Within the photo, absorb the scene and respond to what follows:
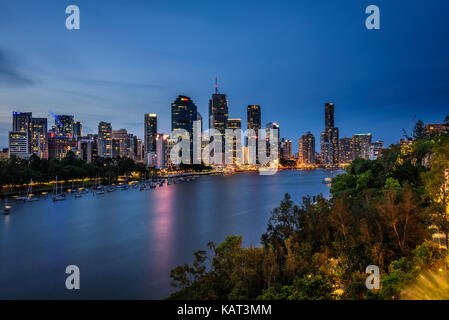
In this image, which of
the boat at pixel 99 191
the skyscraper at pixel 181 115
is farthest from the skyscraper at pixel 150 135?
the boat at pixel 99 191

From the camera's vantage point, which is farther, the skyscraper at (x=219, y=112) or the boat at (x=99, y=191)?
the skyscraper at (x=219, y=112)

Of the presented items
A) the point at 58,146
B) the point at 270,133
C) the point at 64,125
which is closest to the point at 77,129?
the point at 64,125

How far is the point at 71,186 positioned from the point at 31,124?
104289 millimetres

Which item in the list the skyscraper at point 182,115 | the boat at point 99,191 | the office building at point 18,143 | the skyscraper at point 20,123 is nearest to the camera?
the boat at point 99,191

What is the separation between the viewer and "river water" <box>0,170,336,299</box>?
487 inches

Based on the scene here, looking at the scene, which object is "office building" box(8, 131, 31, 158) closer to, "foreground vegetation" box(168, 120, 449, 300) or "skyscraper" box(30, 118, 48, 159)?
"skyscraper" box(30, 118, 48, 159)

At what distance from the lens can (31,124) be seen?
129 m

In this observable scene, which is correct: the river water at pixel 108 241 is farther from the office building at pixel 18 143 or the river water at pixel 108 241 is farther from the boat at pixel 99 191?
the office building at pixel 18 143

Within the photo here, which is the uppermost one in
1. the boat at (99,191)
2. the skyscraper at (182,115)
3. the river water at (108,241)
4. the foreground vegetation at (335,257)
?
the skyscraper at (182,115)

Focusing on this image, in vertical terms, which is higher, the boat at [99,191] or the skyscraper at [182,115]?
the skyscraper at [182,115]

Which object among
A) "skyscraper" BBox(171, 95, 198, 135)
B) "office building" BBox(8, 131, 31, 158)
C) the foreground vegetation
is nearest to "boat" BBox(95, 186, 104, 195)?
the foreground vegetation

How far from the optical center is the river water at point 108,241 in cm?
1236

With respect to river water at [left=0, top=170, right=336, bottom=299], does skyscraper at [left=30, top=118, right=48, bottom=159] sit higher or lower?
A: higher
